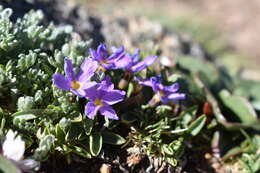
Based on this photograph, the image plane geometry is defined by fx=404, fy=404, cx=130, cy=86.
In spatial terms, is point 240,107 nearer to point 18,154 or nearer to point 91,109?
point 91,109

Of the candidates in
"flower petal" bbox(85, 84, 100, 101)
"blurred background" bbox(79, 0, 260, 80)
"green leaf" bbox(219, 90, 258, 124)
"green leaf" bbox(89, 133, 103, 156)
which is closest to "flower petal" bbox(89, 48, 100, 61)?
"flower petal" bbox(85, 84, 100, 101)

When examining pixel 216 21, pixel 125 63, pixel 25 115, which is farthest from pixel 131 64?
pixel 216 21

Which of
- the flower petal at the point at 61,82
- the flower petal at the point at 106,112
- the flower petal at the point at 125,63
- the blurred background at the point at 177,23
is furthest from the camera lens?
the blurred background at the point at 177,23

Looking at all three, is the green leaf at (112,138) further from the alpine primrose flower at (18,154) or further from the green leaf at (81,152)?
the alpine primrose flower at (18,154)

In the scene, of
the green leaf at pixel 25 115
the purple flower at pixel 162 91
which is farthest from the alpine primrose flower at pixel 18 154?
the purple flower at pixel 162 91

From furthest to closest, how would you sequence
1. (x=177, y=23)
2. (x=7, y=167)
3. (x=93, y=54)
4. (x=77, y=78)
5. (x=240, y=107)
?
1. (x=177, y=23)
2. (x=240, y=107)
3. (x=93, y=54)
4. (x=77, y=78)
5. (x=7, y=167)

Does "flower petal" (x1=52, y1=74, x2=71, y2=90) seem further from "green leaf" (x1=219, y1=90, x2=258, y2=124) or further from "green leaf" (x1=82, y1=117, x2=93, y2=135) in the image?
"green leaf" (x1=219, y1=90, x2=258, y2=124)

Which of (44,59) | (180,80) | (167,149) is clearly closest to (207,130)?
(180,80)
